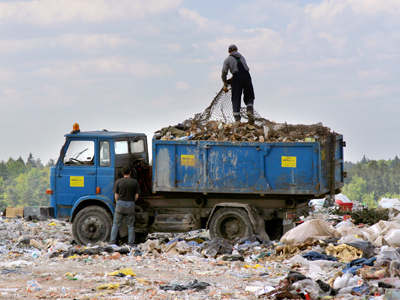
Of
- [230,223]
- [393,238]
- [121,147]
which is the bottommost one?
[393,238]

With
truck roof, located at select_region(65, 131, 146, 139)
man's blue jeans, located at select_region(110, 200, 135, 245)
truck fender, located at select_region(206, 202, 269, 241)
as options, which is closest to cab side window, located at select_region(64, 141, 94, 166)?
truck roof, located at select_region(65, 131, 146, 139)

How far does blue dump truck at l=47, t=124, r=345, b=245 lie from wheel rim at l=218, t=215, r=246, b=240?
2cm

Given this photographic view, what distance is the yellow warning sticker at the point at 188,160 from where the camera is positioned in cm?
1070

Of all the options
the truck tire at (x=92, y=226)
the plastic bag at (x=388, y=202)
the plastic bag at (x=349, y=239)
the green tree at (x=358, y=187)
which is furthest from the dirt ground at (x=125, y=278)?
the green tree at (x=358, y=187)

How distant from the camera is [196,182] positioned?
1071cm

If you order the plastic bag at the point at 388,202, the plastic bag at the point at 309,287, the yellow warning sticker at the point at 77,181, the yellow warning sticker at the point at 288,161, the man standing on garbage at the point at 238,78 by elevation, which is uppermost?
the man standing on garbage at the point at 238,78

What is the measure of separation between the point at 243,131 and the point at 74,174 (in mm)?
3664

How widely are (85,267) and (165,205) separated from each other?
282 cm

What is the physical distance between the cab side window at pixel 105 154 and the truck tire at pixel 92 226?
0.95 m

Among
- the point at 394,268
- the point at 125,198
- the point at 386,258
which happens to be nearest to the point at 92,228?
the point at 125,198

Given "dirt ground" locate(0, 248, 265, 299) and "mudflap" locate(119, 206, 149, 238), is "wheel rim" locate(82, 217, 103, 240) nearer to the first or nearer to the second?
"mudflap" locate(119, 206, 149, 238)

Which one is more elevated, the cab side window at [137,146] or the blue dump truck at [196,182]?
the cab side window at [137,146]

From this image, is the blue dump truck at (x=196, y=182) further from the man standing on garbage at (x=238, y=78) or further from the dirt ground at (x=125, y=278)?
the man standing on garbage at (x=238, y=78)

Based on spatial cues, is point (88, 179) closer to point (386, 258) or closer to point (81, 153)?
point (81, 153)
